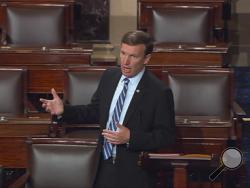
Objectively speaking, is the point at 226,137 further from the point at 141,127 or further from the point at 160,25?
the point at 160,25

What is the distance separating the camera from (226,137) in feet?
6.19

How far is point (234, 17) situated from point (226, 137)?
1572 mm

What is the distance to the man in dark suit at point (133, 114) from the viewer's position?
1.47m

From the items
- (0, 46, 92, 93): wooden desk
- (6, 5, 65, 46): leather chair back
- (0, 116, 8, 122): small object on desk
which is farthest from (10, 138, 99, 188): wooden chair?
(6, 5, 65, 46): leather chair back

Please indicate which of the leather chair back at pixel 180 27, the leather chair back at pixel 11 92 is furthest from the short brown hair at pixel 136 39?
the leather chair back at pixel 180 27

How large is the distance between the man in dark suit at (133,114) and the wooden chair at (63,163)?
0.08 meters

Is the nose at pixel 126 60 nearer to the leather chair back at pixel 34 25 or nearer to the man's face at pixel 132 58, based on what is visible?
the man's face at pixel 132 58

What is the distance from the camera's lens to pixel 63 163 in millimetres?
1594

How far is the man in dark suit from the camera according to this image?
1.47 metres

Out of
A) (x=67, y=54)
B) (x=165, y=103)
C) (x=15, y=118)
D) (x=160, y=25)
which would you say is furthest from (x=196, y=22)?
(x=165, y=103)

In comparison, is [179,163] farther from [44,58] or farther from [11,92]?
[44,58]

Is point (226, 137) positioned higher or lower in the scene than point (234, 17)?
lower

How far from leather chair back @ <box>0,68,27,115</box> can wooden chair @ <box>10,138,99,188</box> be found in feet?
1.79

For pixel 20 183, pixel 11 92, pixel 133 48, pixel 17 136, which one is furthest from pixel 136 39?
pixel 11 92
